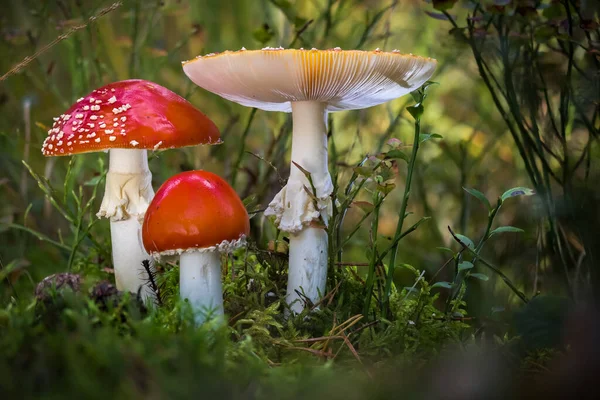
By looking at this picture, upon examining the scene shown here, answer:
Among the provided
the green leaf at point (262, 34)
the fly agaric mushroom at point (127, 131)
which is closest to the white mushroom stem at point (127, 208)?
the fly agaric mushroom at point (127, 131)

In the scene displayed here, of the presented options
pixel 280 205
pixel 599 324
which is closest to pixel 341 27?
pixel 280 205

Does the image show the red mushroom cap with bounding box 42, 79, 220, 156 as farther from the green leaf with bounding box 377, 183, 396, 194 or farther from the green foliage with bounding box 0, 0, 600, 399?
the green leaf with bounding box 377, 183, 396, 194

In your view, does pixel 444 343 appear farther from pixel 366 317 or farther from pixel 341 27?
pixel 341 27

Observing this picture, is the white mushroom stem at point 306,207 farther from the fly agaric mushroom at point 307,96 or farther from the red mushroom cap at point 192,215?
the red mushroom cap at point 192,215

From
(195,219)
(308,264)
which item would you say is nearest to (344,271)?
(308,264)

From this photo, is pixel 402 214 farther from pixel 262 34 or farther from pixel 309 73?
pixel 262 34
